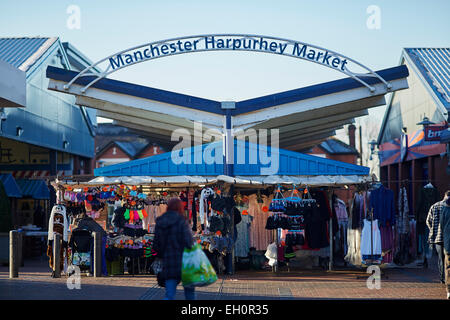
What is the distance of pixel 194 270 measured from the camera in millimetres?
9133

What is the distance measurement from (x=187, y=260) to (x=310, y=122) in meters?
13.4

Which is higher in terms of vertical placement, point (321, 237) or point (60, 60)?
point (60, 60)

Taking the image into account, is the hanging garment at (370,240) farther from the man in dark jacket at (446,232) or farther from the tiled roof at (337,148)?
the tiled roof at (337,148)

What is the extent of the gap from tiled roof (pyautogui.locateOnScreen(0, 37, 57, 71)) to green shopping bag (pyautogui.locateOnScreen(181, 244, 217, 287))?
16183mm

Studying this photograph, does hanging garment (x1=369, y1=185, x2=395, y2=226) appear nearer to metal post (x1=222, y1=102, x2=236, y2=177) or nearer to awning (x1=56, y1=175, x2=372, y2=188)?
awning (x1=56, y1=175, x2=372, y2=188)

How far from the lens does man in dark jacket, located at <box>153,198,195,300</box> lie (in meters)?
9.20

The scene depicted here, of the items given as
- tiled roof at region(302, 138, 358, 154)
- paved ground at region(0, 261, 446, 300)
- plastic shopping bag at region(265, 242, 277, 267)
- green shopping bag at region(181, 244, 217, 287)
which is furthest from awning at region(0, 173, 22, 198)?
tiled roof at region(302, 138, 358, 154)

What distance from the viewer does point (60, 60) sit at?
27.0 meters

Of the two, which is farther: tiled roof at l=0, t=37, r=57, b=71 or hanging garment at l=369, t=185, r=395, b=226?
tiled roof at l=0, t=37, r=57, b=71

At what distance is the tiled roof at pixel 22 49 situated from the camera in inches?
→ 950

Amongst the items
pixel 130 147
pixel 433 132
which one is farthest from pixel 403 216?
pixel 130 147

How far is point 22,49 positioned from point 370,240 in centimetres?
1705
